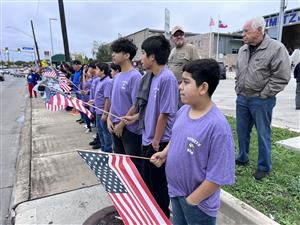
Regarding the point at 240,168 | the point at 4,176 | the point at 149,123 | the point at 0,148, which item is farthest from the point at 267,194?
the point at 0,148

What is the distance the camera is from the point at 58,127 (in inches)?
309

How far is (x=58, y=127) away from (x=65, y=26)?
8.33 metres

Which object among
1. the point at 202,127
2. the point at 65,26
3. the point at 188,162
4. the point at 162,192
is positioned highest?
the point at 65,26

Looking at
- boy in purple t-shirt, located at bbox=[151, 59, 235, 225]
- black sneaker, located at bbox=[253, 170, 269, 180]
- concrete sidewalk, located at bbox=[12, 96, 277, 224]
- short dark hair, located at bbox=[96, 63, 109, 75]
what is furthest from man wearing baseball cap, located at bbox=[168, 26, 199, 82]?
boy in purple t-shirt, located at bbox=[151, 59, 235, 225]

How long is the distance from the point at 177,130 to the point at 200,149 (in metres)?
0.23

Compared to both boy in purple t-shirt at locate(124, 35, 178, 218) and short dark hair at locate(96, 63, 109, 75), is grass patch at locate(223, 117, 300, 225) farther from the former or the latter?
short dark hair at locate(96, 63, 109, 75)

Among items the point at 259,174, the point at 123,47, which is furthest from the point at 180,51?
the point at 259,174

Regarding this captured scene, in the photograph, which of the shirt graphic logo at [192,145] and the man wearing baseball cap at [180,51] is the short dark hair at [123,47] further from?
the shirt graphic logo at [192,145]

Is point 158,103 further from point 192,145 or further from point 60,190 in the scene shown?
point 60,190

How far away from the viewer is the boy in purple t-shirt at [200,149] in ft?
5.07

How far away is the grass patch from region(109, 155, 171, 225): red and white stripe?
48.7 inches

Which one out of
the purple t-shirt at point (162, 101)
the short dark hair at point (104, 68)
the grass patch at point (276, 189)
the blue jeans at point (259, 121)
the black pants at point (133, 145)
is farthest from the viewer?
the short dark hair at point (104, 68)

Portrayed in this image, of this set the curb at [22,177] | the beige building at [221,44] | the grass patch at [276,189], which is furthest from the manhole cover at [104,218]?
the beige building at [221,44]

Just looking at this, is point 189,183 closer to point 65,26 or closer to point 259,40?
point 259,40
